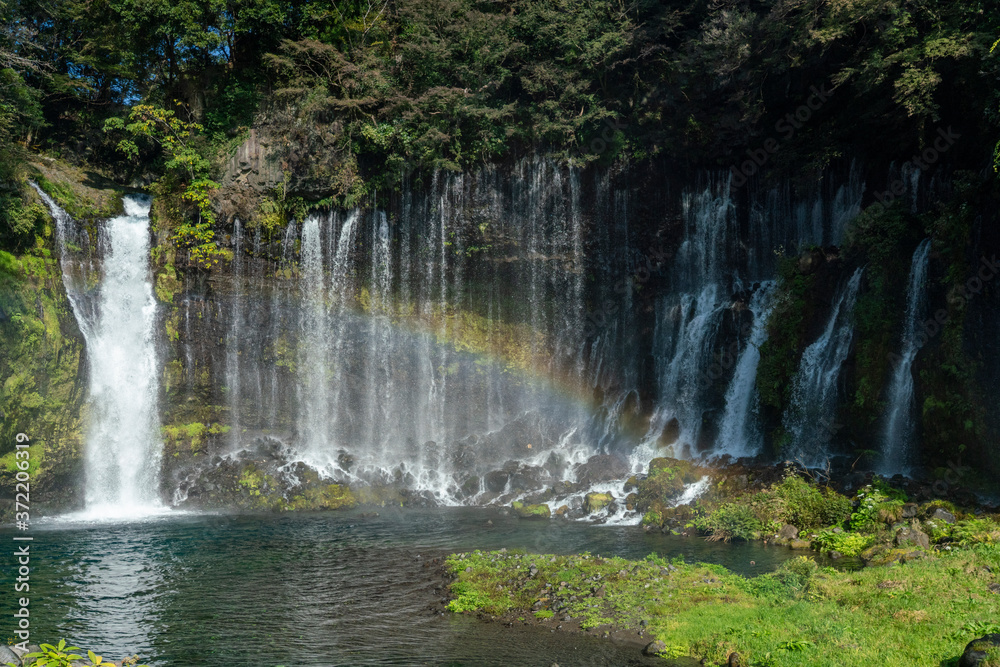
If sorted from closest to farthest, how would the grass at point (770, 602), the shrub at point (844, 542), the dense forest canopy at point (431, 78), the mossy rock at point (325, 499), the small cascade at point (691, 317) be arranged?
the grass at point (770, 602) < the shrub at point (844, 542) < the mossy rock at point (325, 499) < the small cascade at point (691, 317) < the dense forest canopy at point (431, 78)

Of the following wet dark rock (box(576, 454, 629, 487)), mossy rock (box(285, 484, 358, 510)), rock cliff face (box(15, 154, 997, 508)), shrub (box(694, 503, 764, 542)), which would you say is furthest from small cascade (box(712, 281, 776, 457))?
mossy rock (box(285, 484, 358, 510))

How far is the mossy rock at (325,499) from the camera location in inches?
812

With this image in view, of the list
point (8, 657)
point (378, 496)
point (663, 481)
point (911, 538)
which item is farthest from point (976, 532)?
point (378, 496)

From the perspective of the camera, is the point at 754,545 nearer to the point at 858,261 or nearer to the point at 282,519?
the point at 858,261

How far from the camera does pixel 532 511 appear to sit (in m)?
18.6

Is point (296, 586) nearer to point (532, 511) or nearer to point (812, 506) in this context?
point (532, 511)

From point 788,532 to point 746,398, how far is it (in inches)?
275

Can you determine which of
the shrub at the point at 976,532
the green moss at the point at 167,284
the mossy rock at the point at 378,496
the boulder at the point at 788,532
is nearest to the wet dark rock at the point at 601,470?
the mossy rock at the point at 378,496

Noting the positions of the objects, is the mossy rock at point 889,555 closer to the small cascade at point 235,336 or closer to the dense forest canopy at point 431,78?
the dense forest canopy at point 431,78

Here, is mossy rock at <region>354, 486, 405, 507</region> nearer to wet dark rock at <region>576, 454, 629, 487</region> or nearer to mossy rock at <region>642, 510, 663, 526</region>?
wet dark rock at <region>576, 454, 629, 487</region>

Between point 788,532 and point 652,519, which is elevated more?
point 788,532

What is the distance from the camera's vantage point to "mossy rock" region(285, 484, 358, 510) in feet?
67.7

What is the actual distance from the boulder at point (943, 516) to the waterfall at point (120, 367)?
19834 mm

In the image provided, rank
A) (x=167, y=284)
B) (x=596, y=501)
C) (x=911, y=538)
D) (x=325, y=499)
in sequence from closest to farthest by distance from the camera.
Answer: (x=911, y=538) → (x=596, y=501) → (x=325, y=499) → (x=167, y=284)
